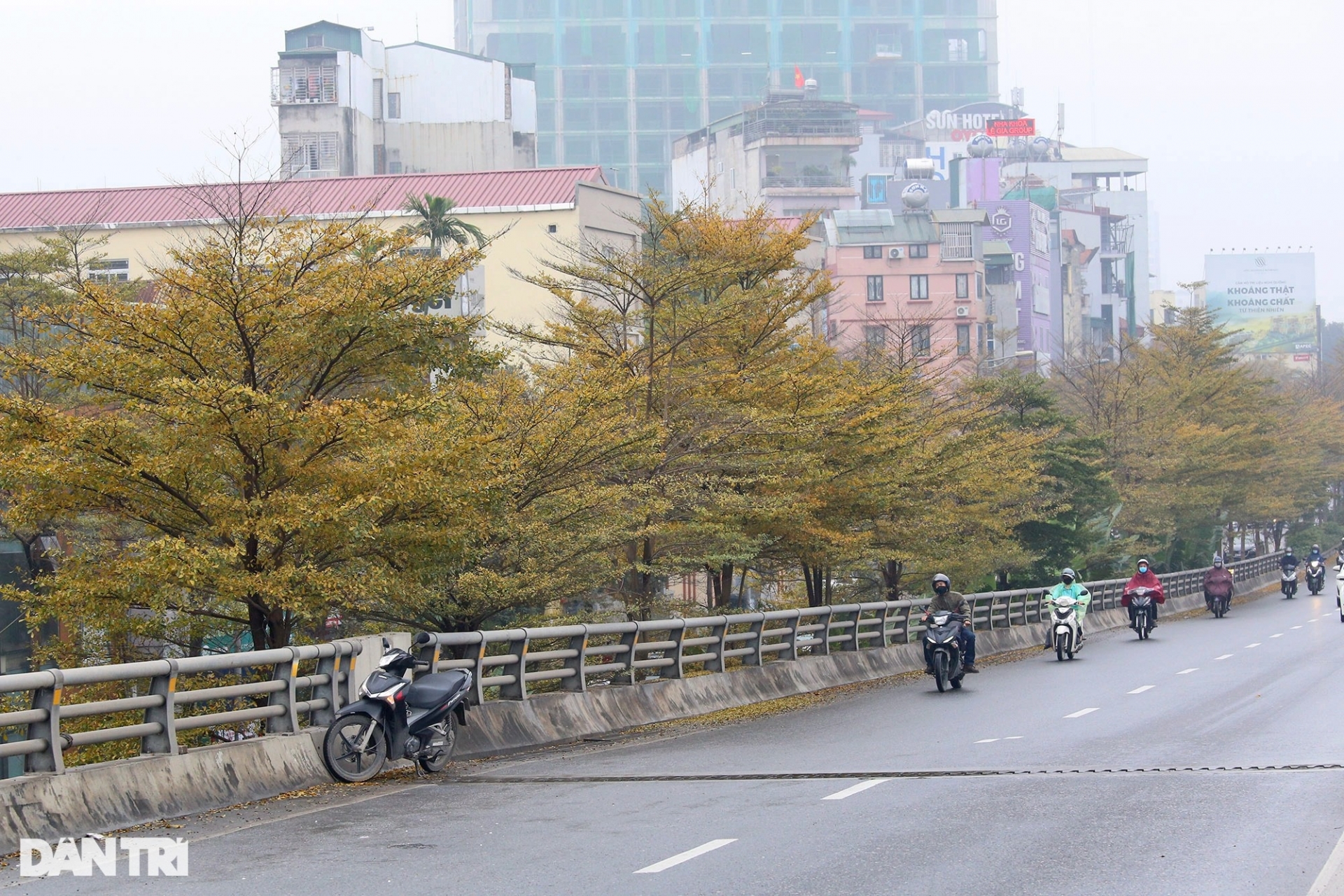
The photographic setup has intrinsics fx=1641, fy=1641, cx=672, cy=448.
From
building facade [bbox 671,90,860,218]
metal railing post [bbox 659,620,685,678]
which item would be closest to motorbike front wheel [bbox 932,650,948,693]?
metal railing post [bbox 659,620,685,678]

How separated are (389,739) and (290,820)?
2.33 m

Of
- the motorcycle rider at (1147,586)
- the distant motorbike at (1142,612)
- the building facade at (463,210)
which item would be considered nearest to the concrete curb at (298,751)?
the distant motorbike at (1142,612)

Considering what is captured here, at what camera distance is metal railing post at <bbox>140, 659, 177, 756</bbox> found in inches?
482

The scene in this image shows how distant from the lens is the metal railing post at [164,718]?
12250 mm

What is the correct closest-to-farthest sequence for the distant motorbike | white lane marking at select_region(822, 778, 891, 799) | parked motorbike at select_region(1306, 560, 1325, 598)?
white lane marking at select_region(822, 778, 891, 799) < the distant motorbike < parked motorbike at select_region(1306, 560, 1325, 598)

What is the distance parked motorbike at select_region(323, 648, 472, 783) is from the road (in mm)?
492

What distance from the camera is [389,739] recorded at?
1391 cm

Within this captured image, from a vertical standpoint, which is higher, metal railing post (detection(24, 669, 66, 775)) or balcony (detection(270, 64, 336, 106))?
balcony (detection(270, 64, 336, 106))

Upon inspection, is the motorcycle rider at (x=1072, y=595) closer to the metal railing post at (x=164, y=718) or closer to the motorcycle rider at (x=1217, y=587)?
the motorcycle rider at (x=1217, y=587)

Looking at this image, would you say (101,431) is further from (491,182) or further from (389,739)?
(491,182)

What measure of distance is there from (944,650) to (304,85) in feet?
313

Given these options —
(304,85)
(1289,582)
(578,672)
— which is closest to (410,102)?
(304,85)

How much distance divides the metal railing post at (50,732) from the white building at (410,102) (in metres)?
103

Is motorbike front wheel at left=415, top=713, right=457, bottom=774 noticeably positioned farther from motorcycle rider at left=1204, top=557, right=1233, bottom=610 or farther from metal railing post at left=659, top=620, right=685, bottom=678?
motorcycle rider at left=1204, top=557, right=1233, bottom=610
